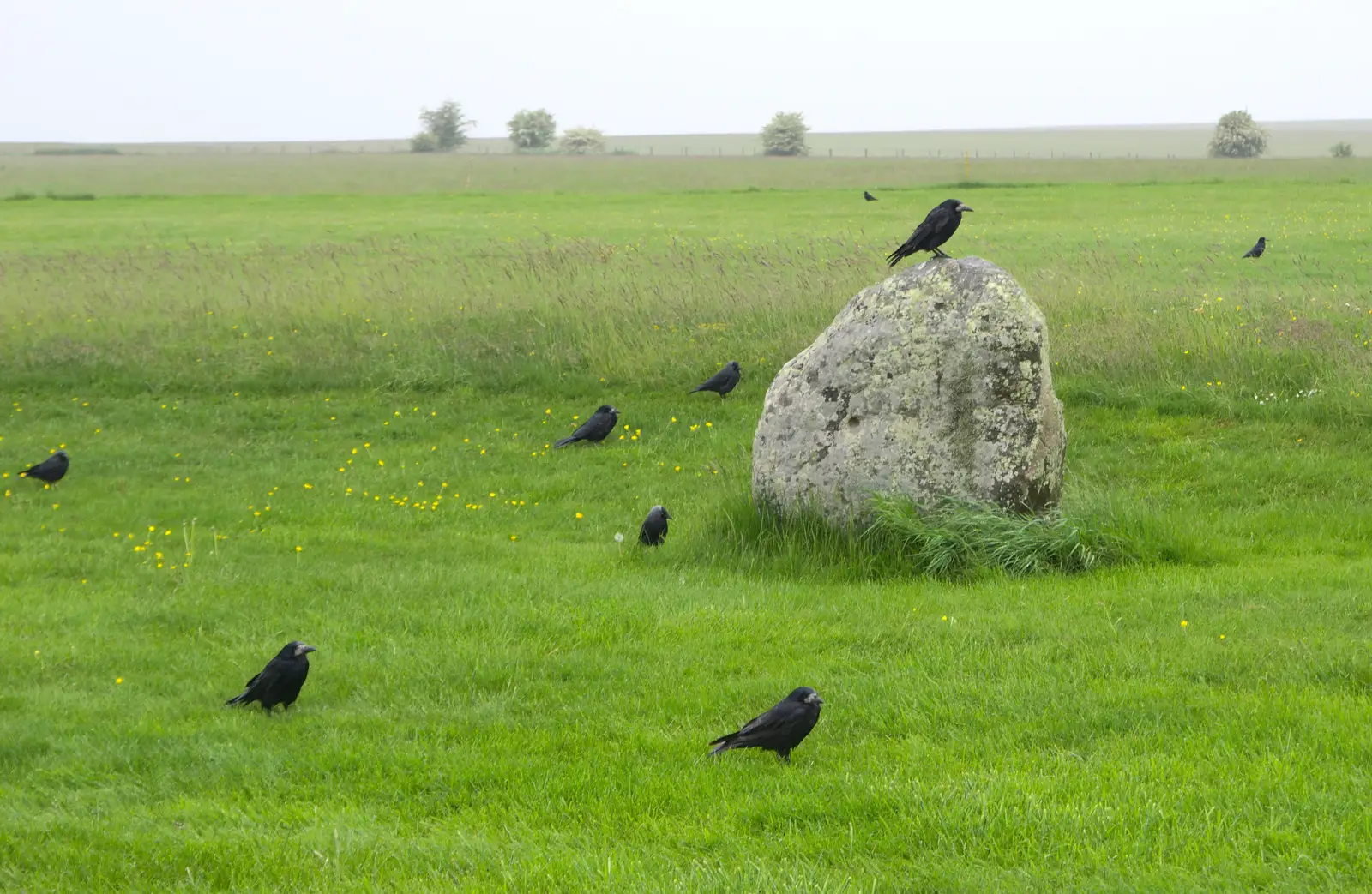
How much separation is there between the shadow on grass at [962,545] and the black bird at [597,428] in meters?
4.87

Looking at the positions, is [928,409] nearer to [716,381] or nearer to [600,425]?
[600,425]

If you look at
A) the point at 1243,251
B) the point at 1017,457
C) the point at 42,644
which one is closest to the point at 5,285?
the point at 42,644

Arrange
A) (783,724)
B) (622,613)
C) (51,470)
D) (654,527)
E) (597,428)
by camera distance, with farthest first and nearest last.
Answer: (597,428), (51,470), (654,527), (622,613), (783,724)

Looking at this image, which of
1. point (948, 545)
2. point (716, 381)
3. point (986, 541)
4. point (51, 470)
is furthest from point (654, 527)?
point (51, 470)

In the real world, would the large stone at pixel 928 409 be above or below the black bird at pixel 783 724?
above

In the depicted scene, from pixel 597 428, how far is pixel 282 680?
820cm

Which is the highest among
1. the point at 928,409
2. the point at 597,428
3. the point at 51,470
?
the point at 928,409

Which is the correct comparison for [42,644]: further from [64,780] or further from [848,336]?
[848,336]

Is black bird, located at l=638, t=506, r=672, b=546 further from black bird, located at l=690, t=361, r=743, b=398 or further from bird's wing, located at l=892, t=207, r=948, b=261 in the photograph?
black bird, located at l=690, t=361, r=743, b=398

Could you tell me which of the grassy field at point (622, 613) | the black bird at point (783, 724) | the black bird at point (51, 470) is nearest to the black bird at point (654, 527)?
the grassy field at point (622, 613)

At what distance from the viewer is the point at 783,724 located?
6051 millimetres

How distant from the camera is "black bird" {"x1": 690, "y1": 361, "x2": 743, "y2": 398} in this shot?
16.2 metres

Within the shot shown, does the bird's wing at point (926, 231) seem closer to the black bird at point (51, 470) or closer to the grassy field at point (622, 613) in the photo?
the grassy field at point (622, 613)

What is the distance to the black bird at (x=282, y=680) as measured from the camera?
695cm
